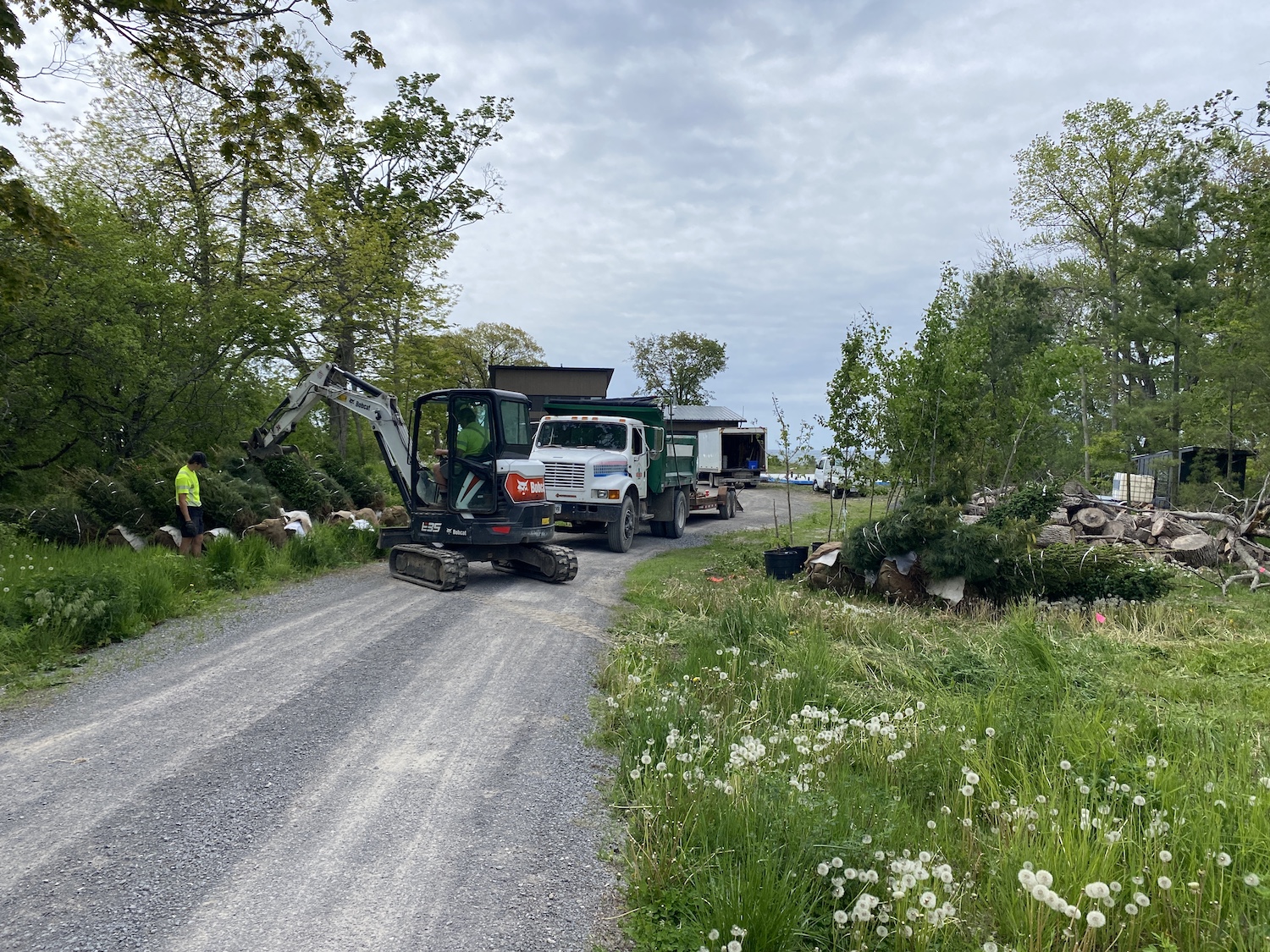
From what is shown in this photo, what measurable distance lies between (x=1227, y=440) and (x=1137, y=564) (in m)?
16.5

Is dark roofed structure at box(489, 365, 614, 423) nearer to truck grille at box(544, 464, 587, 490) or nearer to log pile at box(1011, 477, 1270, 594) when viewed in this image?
truck grille at box(544, 464, 587, 490)

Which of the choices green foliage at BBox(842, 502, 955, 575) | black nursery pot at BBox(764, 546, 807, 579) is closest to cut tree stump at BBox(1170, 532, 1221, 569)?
green foliage at BBox(842, 502, 955, 575)

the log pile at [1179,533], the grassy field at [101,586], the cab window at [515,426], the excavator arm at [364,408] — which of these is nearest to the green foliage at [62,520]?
the grassy field at [101,586]

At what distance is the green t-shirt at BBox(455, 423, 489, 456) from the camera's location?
11.9m

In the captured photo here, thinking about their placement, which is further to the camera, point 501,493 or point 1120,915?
point 501,493

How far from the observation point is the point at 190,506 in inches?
471

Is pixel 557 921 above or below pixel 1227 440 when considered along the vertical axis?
below

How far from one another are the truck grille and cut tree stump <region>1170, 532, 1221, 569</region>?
34.5ft

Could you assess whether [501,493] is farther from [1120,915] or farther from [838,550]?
[1120,915]

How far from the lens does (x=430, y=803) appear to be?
4391 mm

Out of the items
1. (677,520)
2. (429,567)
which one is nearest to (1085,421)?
(677,520)

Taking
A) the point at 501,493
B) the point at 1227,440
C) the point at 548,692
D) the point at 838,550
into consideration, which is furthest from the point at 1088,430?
the point at 548,692

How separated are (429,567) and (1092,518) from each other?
12122 mm

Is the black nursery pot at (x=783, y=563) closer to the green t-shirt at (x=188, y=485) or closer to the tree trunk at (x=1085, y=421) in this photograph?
the green t-shirt at (x=188, y=485)
